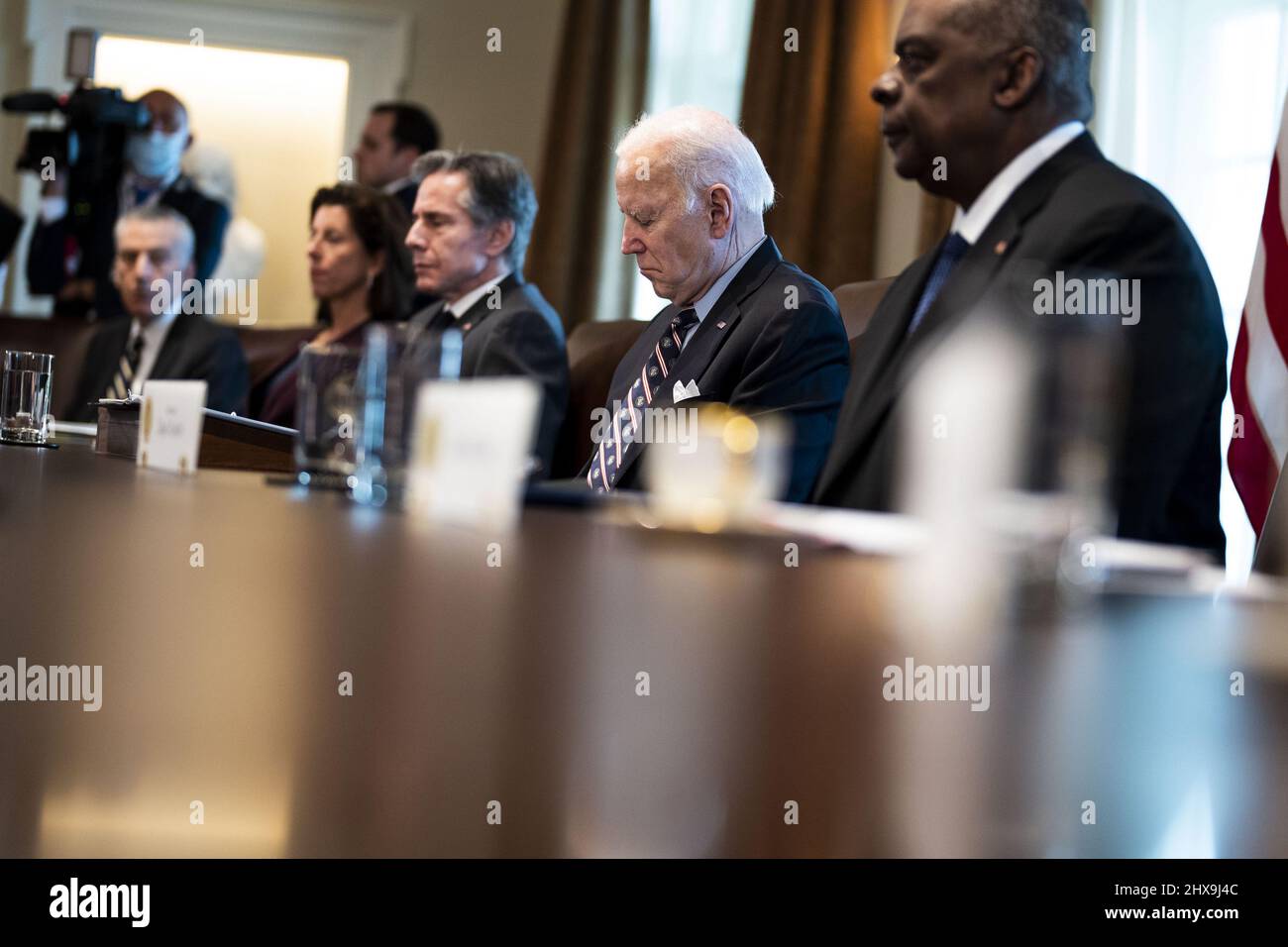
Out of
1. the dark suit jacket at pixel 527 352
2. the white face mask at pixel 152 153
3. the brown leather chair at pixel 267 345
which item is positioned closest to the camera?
the dark suit jacket at pixel 527 352

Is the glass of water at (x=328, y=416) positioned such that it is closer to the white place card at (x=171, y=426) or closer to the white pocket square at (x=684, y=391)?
the white place card at (x=171, y=426)

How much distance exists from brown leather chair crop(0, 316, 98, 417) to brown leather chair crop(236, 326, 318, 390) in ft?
1.35

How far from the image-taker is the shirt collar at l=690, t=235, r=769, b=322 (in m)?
2.31

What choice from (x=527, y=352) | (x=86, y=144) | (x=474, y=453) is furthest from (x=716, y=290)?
(x=86, y=144)

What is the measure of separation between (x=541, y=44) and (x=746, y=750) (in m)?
5.51

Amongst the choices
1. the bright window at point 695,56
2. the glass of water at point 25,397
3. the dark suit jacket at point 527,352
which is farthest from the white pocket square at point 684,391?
the bright window at point 695,56

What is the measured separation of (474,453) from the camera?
102cm

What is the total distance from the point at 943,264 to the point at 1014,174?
0.42 ft

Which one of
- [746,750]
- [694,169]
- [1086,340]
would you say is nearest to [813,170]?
[694,169]

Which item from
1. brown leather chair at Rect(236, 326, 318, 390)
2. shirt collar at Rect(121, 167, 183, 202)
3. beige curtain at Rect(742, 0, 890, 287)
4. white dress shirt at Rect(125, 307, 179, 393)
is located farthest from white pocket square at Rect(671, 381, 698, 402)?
shirt collar at Rect(121, 167, 183, 202)

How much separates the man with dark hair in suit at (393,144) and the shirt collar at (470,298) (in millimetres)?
1750

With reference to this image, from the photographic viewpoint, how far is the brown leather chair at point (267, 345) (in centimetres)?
356

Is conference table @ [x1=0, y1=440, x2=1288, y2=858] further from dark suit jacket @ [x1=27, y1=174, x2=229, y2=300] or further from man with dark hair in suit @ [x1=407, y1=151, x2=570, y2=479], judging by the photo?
dark suit jacket @ [x1=27, y1=174, x2=229, y2=300]
